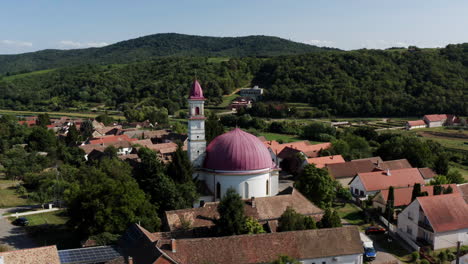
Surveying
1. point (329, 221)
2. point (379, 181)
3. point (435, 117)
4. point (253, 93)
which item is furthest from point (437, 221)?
point (253, 93)

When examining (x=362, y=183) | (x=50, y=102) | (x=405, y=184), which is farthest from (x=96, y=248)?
(x=50, y=102)

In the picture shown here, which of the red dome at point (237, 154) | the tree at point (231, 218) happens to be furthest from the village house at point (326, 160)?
the tree at point (231, 218)

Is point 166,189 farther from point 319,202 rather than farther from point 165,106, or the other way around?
point 165,106

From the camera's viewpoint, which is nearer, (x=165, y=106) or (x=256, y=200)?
(x=256, y=200)

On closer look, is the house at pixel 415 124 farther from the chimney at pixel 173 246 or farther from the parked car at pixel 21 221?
the chimney at pixel 173 246

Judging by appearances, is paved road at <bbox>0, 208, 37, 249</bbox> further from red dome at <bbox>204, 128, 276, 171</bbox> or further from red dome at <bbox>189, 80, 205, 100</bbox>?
red dome at <bbox>189, 80, 205, 100</bbox>

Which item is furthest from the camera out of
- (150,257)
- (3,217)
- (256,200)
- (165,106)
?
(165,106)
